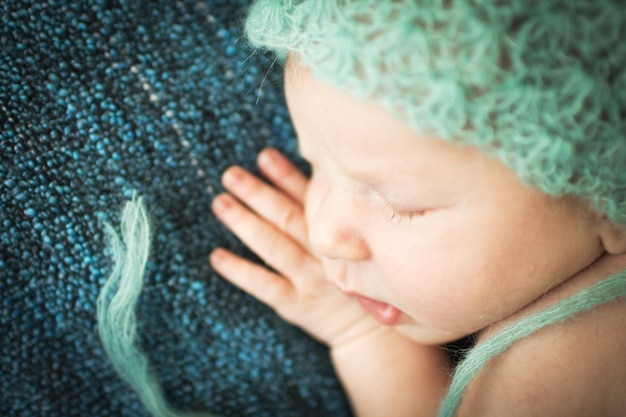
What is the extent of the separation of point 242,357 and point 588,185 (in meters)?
0.64

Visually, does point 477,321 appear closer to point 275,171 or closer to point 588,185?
point 588,185

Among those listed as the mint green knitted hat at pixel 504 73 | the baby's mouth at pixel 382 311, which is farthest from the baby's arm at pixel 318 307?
the mint green knitted hat at pixel 504 73

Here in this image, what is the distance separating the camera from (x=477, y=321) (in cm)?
85

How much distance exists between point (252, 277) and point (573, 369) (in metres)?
0.52

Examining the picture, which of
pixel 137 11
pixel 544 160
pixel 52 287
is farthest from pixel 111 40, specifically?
pixel 544 160

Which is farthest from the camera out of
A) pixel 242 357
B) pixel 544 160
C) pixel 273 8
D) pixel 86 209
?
pixel 242 357

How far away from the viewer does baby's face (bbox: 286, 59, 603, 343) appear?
69cm

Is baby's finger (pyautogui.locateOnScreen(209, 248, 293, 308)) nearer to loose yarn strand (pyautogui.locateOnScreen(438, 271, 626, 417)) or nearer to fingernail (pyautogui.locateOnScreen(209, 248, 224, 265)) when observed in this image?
fingernail (pyautogui.locateOnScreen(209, 248, 224, 265))

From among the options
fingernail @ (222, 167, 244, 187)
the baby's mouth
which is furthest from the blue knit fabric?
the baby's mouth

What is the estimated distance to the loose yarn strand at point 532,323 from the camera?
84cm

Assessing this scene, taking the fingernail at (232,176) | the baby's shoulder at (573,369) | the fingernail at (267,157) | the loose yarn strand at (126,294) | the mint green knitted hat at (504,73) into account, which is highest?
the mint green knitted hat at (504,73)

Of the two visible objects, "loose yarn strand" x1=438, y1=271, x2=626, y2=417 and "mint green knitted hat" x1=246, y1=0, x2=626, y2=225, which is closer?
"mint green knitted hat" x1=246, y1=0, x2=626, y2=225

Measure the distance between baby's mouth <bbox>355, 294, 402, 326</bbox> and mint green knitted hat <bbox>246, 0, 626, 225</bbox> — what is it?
0.33m

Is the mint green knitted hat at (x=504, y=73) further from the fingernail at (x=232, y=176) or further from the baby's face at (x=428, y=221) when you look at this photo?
the fingernail at (x=232, y=176)
